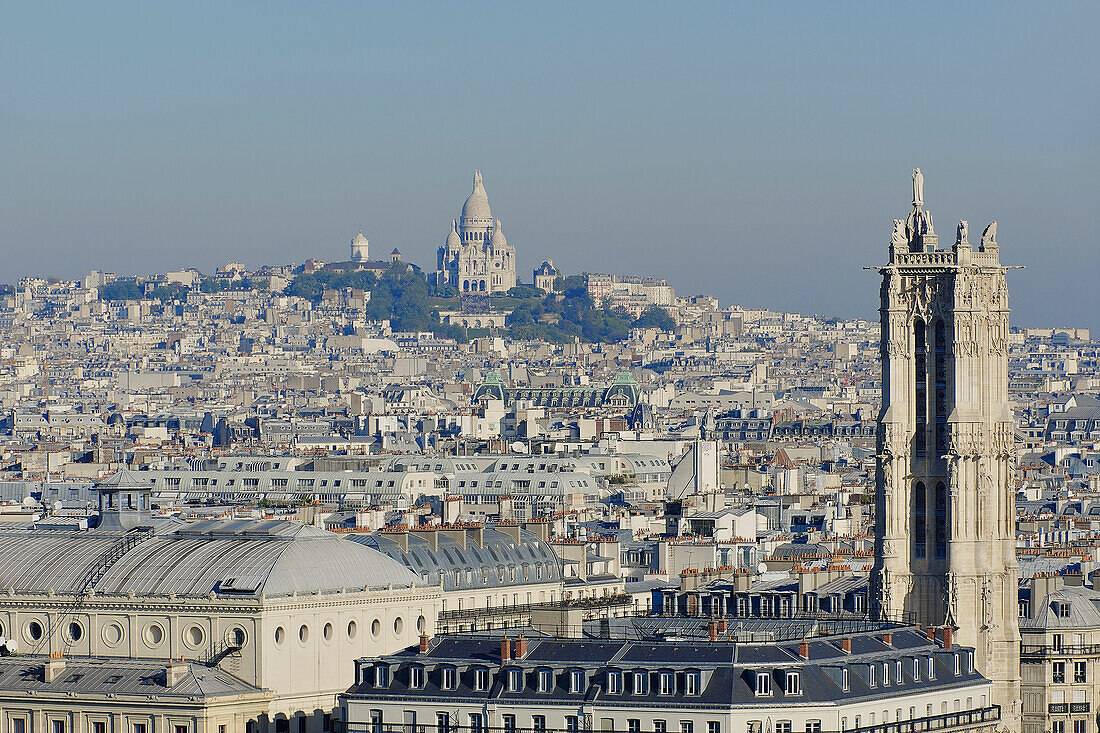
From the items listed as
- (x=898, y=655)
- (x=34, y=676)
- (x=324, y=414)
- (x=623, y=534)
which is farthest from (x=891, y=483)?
(x=324, y=414)

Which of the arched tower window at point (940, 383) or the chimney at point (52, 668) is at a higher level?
the arched tower window at point (940, 383)

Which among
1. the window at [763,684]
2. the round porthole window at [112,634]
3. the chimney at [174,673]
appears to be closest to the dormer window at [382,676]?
the chimney at [174,673]

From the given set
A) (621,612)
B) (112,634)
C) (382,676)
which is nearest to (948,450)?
(621,612)

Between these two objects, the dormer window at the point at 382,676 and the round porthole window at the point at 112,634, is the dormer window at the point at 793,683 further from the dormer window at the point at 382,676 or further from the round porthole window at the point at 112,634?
the round porthole window at the point at 112,634

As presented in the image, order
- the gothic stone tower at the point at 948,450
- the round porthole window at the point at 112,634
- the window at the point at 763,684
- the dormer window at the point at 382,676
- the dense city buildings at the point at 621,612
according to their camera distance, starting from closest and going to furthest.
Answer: the window at the point at 763,684, the dense city buildings at the point at 621,612, the dormer window at the point at 382,676, the round porthole window at the point at 112,634, the gothic stone tower at the point at 948,450

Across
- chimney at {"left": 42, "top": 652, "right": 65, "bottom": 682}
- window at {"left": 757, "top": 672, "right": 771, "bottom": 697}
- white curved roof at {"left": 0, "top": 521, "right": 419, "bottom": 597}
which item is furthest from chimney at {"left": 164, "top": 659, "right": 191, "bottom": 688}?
window at {"left": 757, "top": 672, "right": 771, "bottom": 697}

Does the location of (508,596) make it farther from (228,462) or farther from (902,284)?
(228,462)

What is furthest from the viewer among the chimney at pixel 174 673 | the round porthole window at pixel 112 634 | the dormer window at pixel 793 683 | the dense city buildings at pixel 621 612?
the round porthole window at pixel 112 634

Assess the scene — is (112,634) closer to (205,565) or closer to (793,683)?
(205,565)
